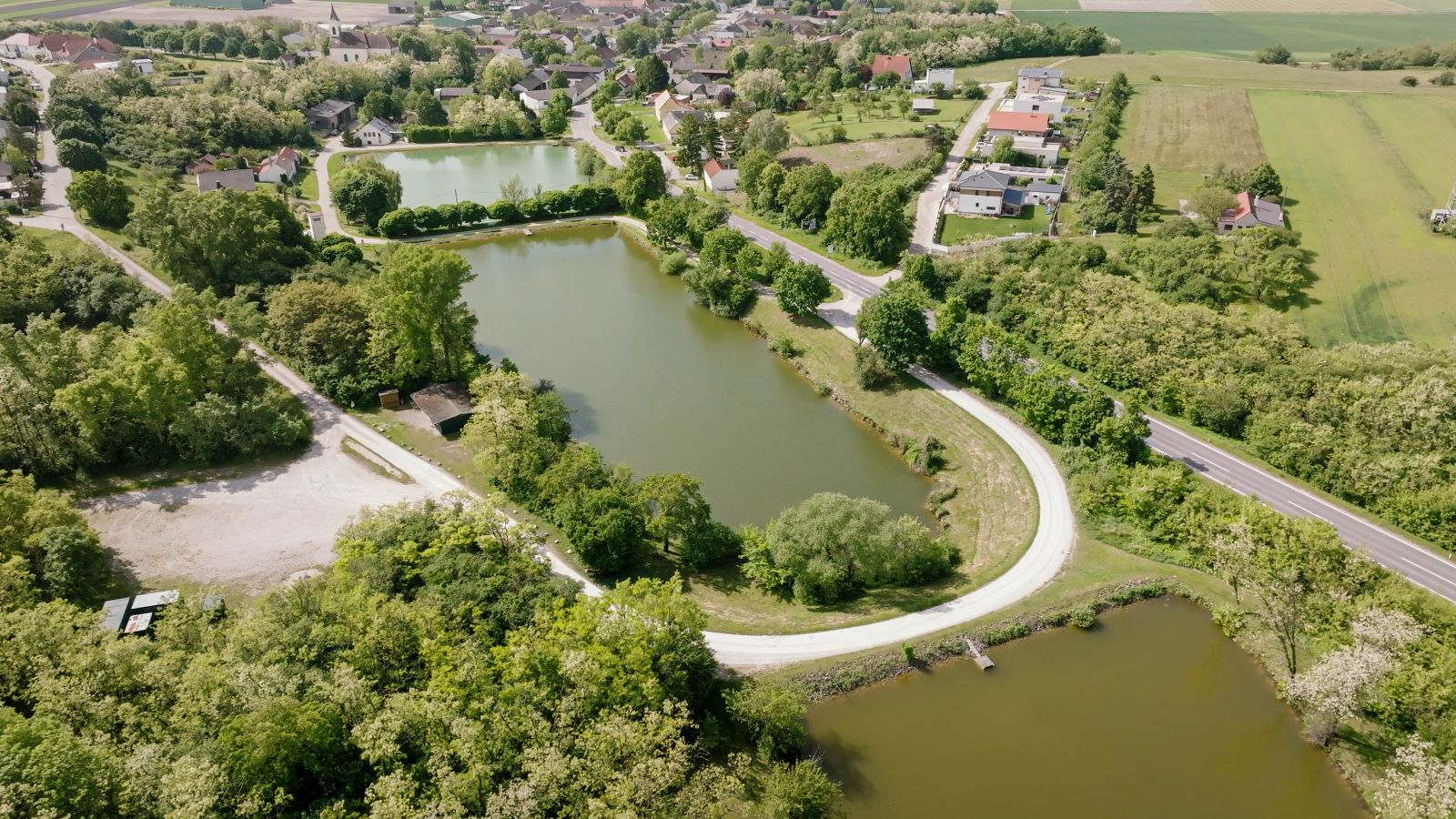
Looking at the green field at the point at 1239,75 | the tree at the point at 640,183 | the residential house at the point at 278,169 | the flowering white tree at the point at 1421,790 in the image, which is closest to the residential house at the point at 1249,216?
the tree at the point at 640,183

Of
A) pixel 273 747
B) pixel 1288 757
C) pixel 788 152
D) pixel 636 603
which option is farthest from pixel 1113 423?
pixel 788 152

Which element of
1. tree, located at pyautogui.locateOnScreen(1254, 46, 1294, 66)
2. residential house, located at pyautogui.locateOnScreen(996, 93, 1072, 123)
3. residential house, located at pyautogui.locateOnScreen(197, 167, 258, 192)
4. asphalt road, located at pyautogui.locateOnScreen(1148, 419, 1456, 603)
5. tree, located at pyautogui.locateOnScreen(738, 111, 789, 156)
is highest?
tree, located at pyautogui.locateOnScreen(1254, 46, 1294, 66)

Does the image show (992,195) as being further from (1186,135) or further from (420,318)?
(420,318)

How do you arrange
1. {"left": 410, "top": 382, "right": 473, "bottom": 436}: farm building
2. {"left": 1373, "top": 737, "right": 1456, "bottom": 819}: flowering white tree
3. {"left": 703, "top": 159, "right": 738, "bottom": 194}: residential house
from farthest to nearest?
{"left": 703, "top": 159, "right": 738, "bottom": 194}: residential house, {"left": 410, "top": 382, "right": 473, "bottom": 436}: farm building, {"left": 1373, "top": 737, "right": 1456, "bottom": 819}: flowering white tree

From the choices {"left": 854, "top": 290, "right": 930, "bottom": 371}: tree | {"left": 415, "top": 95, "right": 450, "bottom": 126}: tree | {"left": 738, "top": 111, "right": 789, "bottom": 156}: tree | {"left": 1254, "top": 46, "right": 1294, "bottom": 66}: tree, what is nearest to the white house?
{"left": 415, "top": 95, "right": 450, "bottom": 126}: tree

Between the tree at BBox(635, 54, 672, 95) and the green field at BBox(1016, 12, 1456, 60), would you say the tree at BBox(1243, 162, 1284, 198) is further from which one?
the tree at BBox(635, 54, 672, 95)

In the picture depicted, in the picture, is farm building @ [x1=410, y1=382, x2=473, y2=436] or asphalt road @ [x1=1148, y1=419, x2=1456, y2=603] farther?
farm building @ [x1=410, y1=382, x2=473, y2=436]
